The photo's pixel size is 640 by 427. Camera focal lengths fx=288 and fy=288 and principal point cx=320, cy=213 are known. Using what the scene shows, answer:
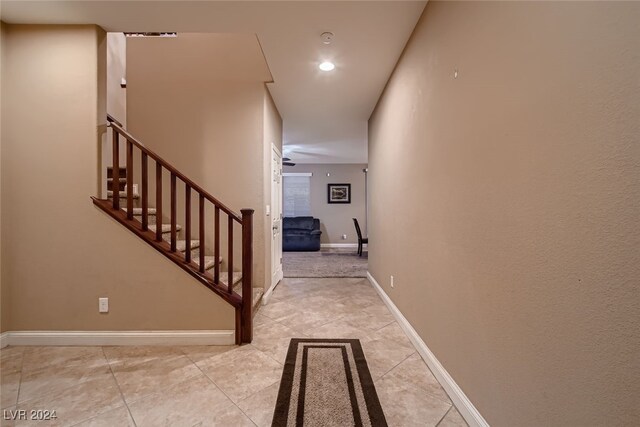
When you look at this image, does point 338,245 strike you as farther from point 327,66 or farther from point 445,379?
point 445,379

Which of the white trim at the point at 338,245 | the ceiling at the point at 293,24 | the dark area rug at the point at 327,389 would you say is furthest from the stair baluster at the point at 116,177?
the white trim at the point at 338,245

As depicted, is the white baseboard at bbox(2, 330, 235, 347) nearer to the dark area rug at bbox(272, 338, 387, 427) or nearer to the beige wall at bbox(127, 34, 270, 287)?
the dark area rug at bbox(272, 338, 387, 427)

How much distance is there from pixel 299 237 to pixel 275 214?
387 centimetres

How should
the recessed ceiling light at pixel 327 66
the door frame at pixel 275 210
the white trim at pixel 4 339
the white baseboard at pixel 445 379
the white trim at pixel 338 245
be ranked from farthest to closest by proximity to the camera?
the white trim at pixel 338 245 → the door frame at pixel 275 210 → the recessed ceiling light at pixel 327 66 → the white trim at pixel 4 339 → the white baseboard at pixel 445 379

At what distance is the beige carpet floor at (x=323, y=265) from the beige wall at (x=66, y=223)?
2.65 m

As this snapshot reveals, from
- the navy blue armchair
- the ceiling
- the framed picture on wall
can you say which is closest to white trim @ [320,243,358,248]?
the navy blue armchair

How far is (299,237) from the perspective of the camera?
312 inches

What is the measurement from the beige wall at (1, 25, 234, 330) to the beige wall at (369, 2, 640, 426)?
1859 millimetres

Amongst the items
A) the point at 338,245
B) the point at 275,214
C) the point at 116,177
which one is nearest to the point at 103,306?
the point at 116,177

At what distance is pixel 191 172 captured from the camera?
11.0 feet

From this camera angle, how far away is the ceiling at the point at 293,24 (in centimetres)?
207

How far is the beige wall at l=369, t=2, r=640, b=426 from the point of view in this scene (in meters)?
0.76

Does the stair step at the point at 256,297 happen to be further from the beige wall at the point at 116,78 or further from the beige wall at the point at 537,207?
the beige wall at the point at 116,78

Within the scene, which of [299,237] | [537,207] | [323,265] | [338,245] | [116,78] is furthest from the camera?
[338,245]
